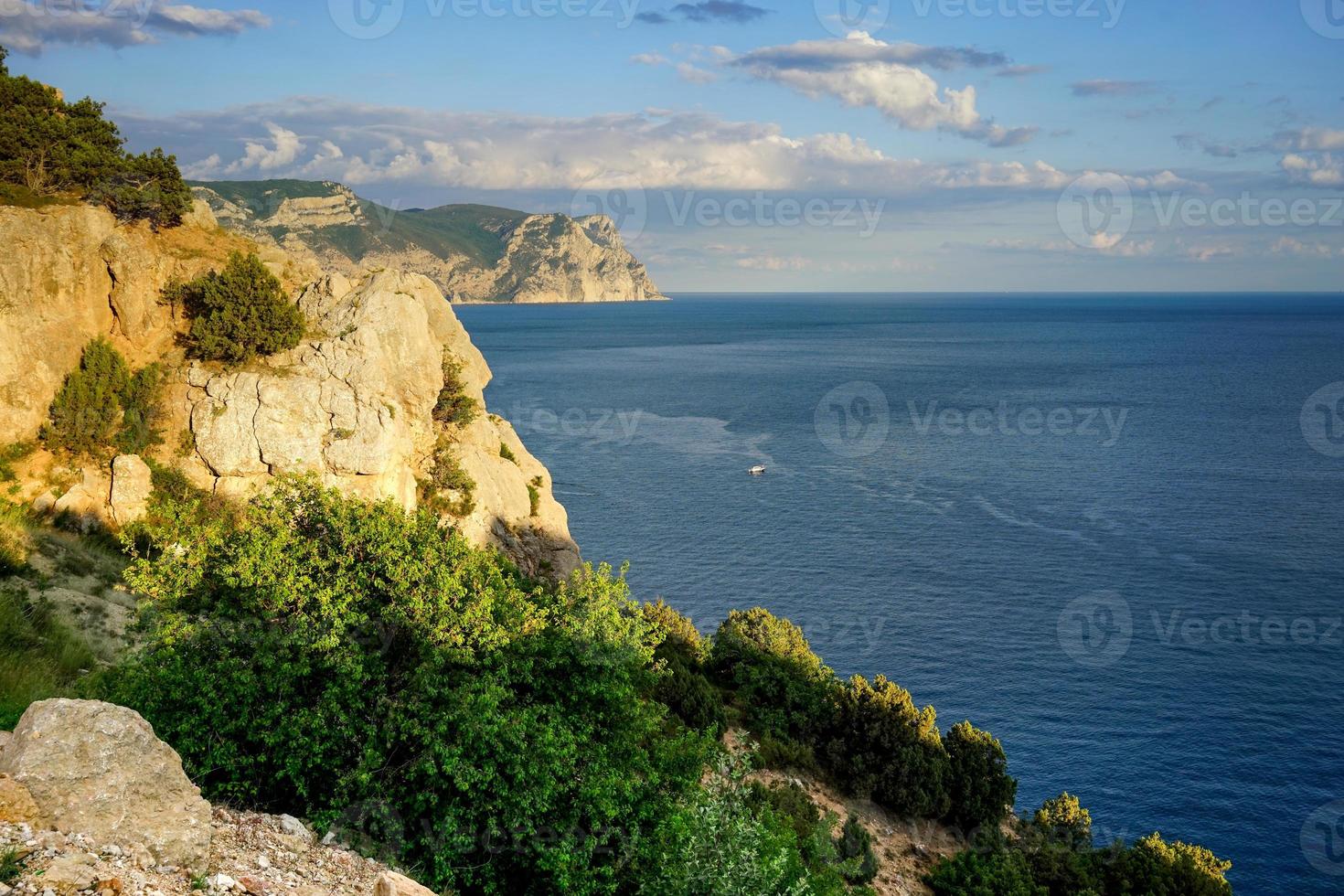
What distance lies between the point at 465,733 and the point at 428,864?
240 centimetres

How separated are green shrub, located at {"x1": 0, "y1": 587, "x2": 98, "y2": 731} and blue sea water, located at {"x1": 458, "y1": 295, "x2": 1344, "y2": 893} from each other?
43.1 m

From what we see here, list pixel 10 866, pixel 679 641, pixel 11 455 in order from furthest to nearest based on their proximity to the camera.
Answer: pixel 679 641 → pixel 11 455 → pixel 10 866

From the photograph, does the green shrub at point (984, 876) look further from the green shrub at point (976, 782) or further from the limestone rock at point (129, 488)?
the limestone rock at point (129, 488)

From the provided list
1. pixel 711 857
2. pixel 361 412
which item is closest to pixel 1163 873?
pixel 711 857

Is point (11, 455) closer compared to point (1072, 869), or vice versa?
point (11, 455)

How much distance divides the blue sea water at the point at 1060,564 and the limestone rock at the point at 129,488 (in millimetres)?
38991

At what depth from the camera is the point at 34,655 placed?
20422 mm

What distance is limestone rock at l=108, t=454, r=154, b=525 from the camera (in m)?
32.5

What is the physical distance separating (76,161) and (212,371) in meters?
10.7

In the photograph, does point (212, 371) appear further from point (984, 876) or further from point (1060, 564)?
point (1060, 564)

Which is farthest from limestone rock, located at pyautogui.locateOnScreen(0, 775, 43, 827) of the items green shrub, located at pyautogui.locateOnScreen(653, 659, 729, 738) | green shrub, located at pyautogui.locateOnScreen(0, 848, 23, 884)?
green shrub, located at pyautogui.locateOnScreen(653, 659, 729, 738)

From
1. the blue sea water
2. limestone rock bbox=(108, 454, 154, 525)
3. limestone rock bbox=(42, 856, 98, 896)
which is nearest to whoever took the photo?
limestone rock bbox=(42, 856, 98, 896)

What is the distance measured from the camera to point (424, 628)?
1953 cm

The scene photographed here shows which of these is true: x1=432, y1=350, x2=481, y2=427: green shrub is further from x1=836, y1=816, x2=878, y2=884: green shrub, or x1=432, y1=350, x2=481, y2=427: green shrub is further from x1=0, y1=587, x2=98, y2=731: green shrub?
x1=836, y1=816, x2=878, y2=884: green shrub
